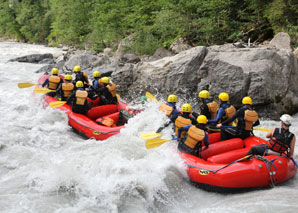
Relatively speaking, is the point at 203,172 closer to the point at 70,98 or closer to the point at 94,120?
the point at 94,120

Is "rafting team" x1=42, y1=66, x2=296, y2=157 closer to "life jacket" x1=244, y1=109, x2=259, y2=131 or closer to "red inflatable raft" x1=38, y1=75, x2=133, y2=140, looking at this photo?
"life jacket" x1=244, y1=109, x2=259, y2=131

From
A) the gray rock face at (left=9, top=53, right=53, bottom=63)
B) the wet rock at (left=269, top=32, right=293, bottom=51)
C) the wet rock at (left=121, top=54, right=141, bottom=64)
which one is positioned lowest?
the gray rock face at (left=9, top=53, right=53, bottom=63)

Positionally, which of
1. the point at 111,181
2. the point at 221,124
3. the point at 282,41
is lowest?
the point at 111,181

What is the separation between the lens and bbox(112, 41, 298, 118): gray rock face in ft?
22.1

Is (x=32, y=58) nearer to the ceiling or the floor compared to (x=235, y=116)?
nearer to the floor

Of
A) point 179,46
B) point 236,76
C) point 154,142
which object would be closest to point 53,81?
point 154,142

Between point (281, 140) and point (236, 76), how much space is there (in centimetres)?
324

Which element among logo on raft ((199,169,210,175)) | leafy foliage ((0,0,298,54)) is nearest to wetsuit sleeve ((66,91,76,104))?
logo on raft ((199,169,210,175))

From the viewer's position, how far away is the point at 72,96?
22.0 ft

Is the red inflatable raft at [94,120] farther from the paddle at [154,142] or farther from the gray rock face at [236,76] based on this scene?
the gray rock face at [236,76]

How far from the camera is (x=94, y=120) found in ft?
21.8

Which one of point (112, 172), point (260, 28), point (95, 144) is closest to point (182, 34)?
point (260, 28)

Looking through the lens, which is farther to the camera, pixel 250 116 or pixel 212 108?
pixel 212 108

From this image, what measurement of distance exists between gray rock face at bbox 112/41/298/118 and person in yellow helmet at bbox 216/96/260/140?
2.22 meters
